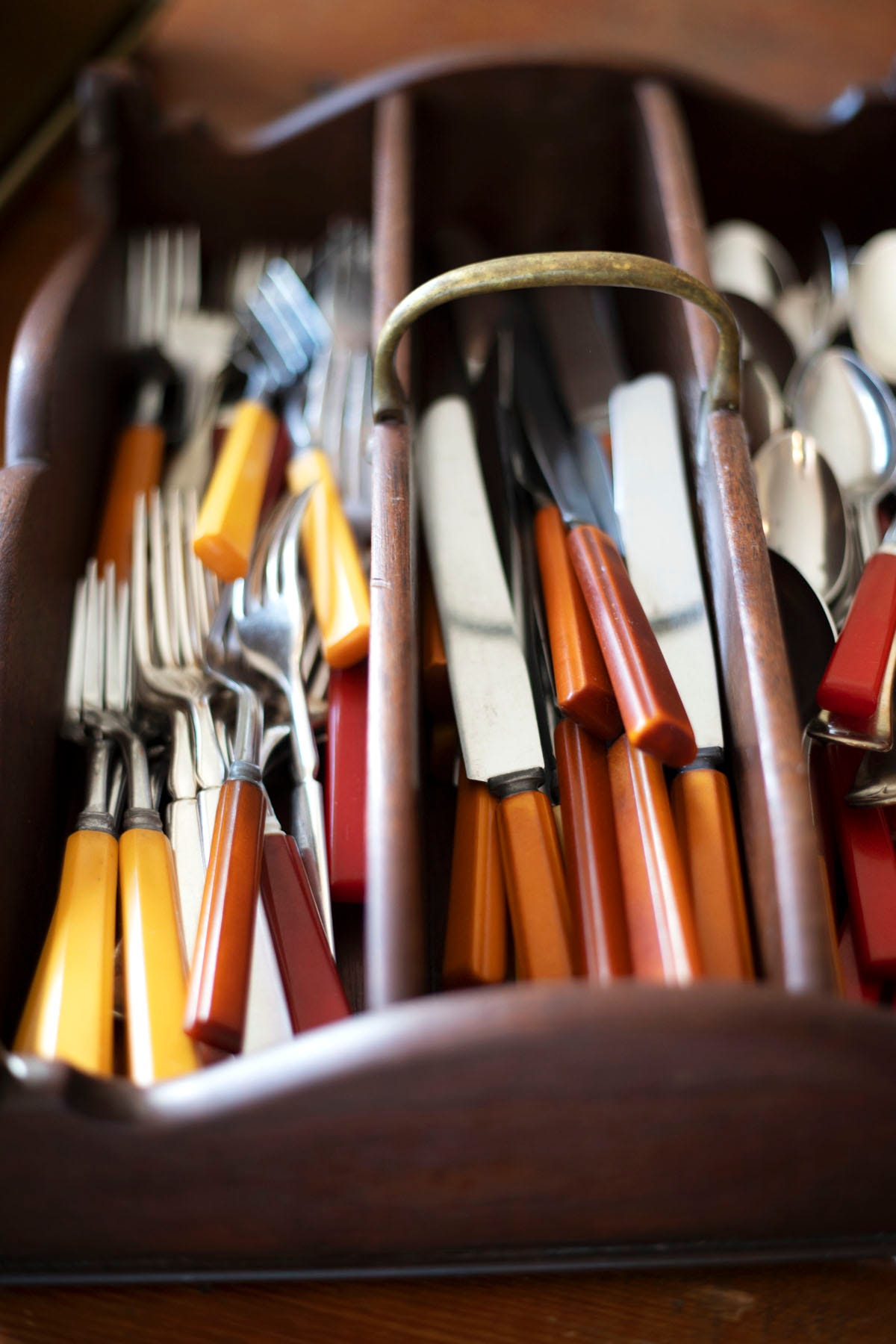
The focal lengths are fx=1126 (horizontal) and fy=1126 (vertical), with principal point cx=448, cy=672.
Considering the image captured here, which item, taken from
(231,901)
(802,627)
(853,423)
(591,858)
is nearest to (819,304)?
(853,423)

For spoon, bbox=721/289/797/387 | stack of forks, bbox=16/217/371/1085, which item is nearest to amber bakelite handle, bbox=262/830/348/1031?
stack of forks, bbox=16/217/371/1085

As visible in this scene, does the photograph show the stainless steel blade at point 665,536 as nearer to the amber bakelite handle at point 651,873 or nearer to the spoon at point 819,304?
the amber bakelite handle at point 651,873

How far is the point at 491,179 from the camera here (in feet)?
3.15

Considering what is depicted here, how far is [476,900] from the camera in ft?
1.86

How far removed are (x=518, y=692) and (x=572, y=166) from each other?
55cm

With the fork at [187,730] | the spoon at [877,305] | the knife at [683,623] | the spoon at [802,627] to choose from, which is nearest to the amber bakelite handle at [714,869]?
the knife at [683,623]

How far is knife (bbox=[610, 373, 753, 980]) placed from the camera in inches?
21.0

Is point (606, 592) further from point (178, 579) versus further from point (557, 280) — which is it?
point (178, 579)

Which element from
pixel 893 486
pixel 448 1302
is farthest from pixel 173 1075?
pixel 893 486

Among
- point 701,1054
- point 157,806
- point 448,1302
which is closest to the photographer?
point 701,1054

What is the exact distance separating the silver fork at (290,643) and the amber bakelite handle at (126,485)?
105mm

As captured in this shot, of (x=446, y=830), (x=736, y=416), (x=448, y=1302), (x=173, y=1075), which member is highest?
(x=736, y=416)

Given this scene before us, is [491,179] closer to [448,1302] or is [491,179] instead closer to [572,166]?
[572,166]

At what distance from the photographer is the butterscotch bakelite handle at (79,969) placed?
51 cm
